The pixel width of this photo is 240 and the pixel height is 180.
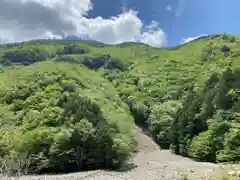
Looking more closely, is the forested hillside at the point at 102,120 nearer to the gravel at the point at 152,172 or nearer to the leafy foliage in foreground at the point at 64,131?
the leafy foliage in foreground at the point at 64,131

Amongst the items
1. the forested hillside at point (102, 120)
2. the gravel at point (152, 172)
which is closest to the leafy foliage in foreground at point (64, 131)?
the forested hillside at point (102, 120)

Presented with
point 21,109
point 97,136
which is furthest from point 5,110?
point 97,136

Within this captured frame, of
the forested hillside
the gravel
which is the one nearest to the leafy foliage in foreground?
the forested hillside

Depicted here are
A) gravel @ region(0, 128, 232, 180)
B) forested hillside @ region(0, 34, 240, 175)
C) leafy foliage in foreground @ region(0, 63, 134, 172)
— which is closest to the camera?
gravel @ region(0, 128, 232, 180)

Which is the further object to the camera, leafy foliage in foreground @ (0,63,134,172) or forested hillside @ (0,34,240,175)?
forested hillside @ (0,34,240,175)

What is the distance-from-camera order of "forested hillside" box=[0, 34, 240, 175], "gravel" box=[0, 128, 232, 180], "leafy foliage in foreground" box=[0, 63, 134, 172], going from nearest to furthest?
"gravel" box=[0, 128, 232, 180], "leafy foliage in foreground" box=[0, 63, 134, 172], "forested hillside" box=[0, 34, 240, 175]

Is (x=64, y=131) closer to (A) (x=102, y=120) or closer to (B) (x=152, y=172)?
(A) (x=102, y=120)

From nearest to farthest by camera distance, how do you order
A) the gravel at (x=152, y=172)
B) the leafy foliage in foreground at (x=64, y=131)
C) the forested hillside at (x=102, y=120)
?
the gravel at (x=152, y=172)
the leafy foliage in foreground at (x=64, y=131)
the forested hillside at (x=102, y=120)

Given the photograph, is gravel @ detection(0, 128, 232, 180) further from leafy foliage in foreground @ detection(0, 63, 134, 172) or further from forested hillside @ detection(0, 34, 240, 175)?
leafy foliage in foreground @ detection(0, 63, 134, 172)

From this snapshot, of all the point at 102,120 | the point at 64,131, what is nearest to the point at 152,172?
the point at 102,120

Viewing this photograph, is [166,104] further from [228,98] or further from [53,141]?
[53,141]

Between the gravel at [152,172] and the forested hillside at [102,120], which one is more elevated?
the forested hillside at [102,120]

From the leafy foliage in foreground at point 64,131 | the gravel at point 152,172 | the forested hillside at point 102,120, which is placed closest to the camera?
the gravel at point 152,172

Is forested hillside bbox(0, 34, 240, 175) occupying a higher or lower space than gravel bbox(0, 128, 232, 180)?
higher
